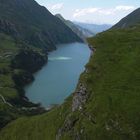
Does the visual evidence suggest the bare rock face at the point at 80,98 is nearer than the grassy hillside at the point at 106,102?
No

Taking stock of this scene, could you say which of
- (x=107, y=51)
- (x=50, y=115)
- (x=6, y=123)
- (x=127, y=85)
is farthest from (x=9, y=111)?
(x=127, y=85)

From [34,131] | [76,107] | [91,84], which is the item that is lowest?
[34,131]

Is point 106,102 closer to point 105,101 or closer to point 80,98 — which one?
point 105,101

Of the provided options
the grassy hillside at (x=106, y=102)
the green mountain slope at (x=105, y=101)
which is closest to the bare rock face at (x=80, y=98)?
the green mountain slope at (x=105, y=101)

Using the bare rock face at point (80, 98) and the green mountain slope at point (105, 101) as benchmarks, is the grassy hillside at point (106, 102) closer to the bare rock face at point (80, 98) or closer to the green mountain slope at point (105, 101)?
the green mountain slope at point (105, 101)

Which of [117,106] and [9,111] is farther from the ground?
[117,106]

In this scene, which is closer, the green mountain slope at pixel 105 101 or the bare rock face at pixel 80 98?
the green mountain slope at pixel 105 101

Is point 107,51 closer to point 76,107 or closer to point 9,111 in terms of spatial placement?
point 76,107

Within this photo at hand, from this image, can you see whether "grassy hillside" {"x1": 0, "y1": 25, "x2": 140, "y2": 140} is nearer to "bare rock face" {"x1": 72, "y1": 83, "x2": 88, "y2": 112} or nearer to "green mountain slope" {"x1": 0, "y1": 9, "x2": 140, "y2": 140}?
"green mountain slope" {"x1": 0, "y1": 9, "x2": 140, "y2": 140}
